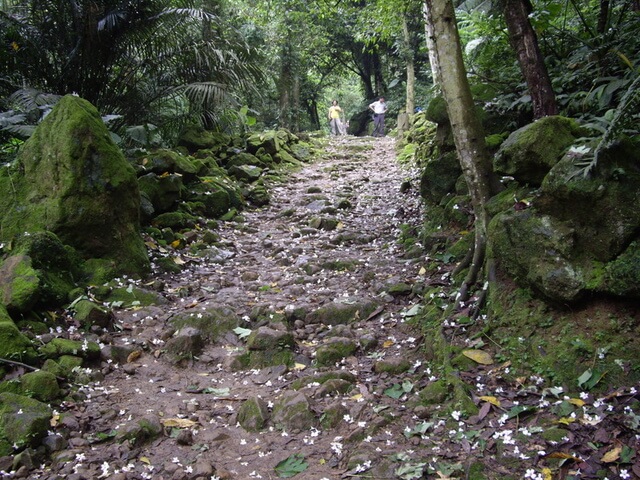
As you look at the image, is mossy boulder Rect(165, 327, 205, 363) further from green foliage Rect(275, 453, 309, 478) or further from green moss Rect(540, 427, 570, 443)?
green moss Rect(540, 427, 570, 443)

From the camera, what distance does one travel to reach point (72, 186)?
6.07 m

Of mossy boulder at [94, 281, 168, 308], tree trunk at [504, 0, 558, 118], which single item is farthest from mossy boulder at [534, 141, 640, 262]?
mossy boulder at [94, 281, 168, 308]

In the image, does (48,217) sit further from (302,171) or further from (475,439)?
(302,171)

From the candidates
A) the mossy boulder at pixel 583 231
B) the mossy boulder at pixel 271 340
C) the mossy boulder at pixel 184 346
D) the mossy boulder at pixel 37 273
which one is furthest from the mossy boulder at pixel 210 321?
the mossy boulder at pixel 583 231

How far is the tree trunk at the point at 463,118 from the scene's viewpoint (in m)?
5.04

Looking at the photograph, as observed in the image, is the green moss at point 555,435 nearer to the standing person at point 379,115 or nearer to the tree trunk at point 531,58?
the tree trunk at point 531,58

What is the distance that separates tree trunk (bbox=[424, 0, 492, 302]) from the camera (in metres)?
5.04

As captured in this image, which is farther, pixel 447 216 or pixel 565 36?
pixel 447 216

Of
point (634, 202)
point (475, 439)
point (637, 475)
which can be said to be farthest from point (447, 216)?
point (637, 475)

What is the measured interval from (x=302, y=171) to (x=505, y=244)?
10776 mm

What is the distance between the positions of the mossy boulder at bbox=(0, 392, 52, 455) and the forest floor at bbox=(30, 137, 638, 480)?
0.23 meters

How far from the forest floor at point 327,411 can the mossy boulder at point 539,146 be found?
5.66 ft

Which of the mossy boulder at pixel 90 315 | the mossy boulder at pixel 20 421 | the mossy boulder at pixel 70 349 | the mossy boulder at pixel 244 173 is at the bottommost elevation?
the mossy boulder at pixel 20 421

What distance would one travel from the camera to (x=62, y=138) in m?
6.15
